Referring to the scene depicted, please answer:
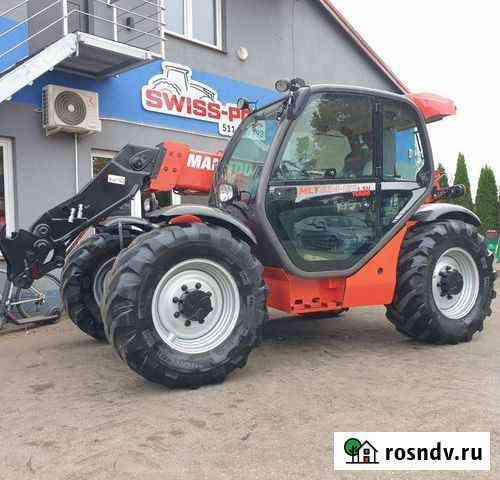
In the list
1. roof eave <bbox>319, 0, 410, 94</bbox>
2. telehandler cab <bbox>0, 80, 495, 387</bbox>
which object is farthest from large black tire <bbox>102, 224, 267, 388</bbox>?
roof eave <bbox>319, 0, 410, 94</bbox>

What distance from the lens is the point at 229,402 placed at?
11.8 feet

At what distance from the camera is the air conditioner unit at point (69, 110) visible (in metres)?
7.35

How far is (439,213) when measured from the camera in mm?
5117

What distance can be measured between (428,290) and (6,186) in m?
5.43

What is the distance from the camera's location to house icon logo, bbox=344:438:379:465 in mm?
2783

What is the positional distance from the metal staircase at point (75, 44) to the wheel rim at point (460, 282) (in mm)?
4791

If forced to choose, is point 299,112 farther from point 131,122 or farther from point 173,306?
point 131,122

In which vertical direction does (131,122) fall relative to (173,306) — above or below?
above

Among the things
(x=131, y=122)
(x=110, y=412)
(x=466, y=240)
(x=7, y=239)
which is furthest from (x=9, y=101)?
(x=466, y=240)

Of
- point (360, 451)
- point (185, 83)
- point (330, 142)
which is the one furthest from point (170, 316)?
point (185, 83)

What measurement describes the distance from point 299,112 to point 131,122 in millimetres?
4690

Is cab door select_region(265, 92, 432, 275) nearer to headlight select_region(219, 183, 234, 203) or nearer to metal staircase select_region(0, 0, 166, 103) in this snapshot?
headlight select_region(219, 183, 234, 203)

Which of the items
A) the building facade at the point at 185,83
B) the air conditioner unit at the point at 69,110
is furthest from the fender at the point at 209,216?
the air conditioner unit at the point at 69,110

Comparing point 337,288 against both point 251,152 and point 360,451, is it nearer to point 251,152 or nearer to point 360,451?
point 251,152
